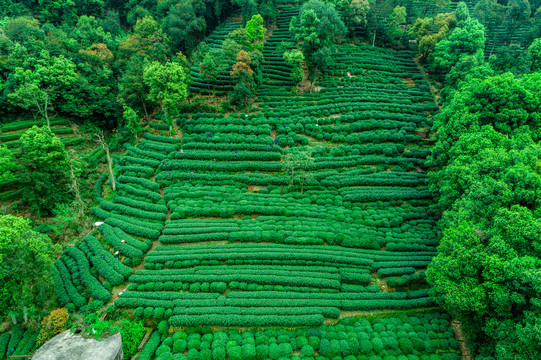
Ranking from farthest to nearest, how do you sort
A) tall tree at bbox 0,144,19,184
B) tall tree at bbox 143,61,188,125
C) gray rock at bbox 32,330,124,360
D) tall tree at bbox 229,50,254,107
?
tall tree at bbox 229,50,254,107
tall tree at bbox 143,61,188,125
tall tree at bbox 0,144,19,184
gray rock at bbox 32,330,124,360

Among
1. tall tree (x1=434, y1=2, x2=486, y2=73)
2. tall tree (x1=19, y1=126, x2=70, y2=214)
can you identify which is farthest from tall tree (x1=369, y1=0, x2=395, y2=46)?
tall tree (x1=19, y1=126, x2=70, y2=214)

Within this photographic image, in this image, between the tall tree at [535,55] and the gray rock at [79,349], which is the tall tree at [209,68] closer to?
the gray rock at [79,349]

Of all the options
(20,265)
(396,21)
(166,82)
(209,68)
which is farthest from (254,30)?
(20,265)

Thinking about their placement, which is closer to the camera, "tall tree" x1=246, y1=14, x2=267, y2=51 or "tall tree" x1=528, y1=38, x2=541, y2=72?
"tall tree" x1=528, y1=38, x2=541, y2=72

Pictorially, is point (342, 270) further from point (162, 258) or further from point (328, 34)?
point (328, 34)

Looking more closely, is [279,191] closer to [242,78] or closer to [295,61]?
[242,78]

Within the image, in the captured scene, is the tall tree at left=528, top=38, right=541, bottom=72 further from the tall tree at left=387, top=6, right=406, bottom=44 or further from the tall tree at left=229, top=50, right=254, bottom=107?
the tall tree at left=229, top=50, right=254, bottom=107
